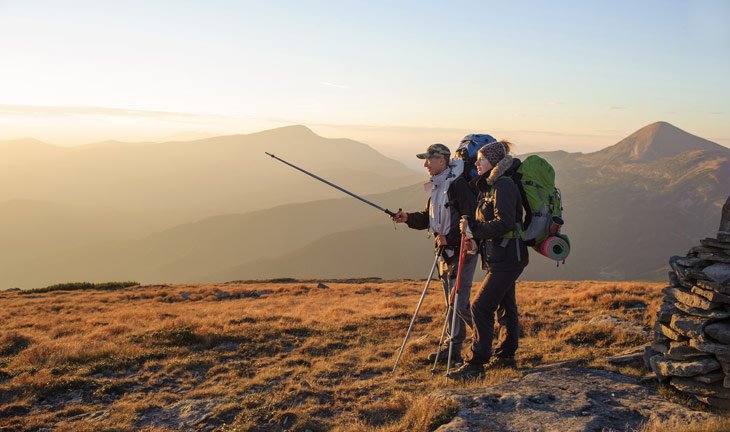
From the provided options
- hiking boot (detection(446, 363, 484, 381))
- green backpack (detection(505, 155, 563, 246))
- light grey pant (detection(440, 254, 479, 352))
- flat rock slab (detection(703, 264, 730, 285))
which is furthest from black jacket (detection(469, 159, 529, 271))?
flat rock slab (detection(703, 264, 730, 285))

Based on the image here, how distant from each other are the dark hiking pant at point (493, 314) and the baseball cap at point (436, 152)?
2.12 m

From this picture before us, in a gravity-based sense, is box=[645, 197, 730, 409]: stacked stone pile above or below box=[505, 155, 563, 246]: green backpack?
below

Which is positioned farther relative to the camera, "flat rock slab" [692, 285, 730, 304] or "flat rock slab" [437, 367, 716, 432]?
"flat rock slab" [692, 285, 730, 304]

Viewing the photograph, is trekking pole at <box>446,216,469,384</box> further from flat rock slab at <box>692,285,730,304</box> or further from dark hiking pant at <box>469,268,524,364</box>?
flat rock slab at <box>692,285,730,304</box>

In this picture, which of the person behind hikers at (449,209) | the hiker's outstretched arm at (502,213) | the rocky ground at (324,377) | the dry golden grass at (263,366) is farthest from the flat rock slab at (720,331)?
the person behind hikers at (449,209)

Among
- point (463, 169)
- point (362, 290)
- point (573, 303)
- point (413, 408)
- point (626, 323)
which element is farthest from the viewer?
point (362, 290)

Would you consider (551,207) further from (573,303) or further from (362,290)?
(362,290)

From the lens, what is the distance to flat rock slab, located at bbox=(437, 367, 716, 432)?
18.2 feet

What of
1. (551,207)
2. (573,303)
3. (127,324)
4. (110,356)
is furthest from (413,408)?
(127,324)

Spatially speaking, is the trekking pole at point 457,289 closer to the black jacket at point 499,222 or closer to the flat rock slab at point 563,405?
the black jacket at point 499,222

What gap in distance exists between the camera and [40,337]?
13.1 m

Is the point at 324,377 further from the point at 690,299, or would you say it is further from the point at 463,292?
the point at 690,299

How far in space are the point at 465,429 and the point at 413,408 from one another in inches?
40.8

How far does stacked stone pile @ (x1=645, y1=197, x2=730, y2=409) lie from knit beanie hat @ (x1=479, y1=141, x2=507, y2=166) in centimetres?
298
